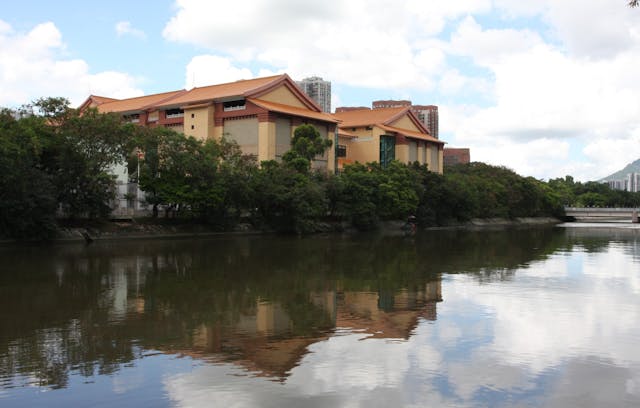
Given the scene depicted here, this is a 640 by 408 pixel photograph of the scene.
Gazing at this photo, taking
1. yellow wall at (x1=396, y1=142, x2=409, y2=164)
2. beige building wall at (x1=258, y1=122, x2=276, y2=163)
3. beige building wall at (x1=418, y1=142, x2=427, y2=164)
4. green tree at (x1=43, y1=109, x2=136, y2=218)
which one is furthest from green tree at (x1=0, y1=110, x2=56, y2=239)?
beige building wall at (x1=418, y1=142, x2=427, y2=164)

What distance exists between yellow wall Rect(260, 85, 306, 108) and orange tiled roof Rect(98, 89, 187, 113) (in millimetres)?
11195

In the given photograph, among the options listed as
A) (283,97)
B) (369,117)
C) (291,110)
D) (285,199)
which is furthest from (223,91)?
(369,117)

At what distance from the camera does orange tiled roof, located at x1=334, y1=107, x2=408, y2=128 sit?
72312 mm

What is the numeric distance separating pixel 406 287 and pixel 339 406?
8.49m

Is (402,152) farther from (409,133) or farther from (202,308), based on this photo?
(202,308)

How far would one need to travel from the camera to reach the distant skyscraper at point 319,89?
98.7 metres

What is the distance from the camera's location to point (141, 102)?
62.3 metres

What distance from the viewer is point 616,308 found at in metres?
11.3

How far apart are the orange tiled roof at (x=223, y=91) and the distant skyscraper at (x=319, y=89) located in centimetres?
4206

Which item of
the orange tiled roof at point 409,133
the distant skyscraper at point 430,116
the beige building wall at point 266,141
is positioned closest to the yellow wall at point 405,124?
the orange tiled roof at point 409,133

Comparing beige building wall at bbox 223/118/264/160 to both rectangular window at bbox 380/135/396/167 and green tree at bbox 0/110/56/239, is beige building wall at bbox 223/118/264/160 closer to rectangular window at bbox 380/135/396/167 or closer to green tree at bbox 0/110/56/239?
rectangular window at bbox 380/135/396/167

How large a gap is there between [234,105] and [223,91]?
6.80ft

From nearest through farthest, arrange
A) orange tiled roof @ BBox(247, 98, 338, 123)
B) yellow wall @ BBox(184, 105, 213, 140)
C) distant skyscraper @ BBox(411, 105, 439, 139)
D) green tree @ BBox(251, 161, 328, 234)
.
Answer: green tree @ BBox(251, 161, 328, 234)
orange tiled roof @ BBox(247, 98, 338, 123)
yellow wall @ BBox(184, 105, 213, 140)
distant skyscraper @ BBox(411, 105, 439, 139)

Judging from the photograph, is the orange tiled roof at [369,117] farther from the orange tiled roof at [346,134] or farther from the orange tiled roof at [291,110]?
the orange tiled roof at [291,110]
